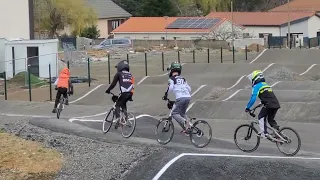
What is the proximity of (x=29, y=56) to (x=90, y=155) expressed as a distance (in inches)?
991

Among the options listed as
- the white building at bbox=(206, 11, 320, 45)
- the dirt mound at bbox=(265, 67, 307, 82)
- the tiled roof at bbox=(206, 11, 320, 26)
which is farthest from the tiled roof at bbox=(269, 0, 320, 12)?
the dirt mound at bbox=(265, 67, 307, 82)

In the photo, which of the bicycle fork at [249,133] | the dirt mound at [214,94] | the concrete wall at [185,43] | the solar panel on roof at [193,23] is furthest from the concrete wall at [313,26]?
the bicycle fork at [249,133]

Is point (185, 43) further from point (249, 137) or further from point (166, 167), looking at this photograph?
point (166, 167)

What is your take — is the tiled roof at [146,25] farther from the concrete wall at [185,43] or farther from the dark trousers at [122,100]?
the dark trousers at [122,100]

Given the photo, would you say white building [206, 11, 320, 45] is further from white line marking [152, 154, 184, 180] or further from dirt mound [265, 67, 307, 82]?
white line marking [152, 154, 184, 180]

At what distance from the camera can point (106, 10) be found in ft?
305

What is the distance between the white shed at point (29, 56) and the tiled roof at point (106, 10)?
53.8 m

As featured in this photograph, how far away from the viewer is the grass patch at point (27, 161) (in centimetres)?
1016

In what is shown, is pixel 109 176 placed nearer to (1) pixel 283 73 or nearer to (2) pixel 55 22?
(1) pixel 283 73

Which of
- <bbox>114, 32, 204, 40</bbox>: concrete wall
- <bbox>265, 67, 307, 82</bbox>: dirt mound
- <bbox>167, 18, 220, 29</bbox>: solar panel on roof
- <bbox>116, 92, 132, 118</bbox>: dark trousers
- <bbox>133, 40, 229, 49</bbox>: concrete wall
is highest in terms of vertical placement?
<bbox>167, 18, 220, 29</bbox>: solar panel on roof

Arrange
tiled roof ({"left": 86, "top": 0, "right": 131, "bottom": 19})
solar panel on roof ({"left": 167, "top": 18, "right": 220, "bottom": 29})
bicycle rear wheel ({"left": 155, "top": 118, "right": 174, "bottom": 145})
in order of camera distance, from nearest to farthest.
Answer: bicycle rear wheel ({"left": 155, "top": 118, "right": 174, "bottom": 145})
solar panel on roof ({"left": 167, "top": 18, "right": 220, "bottom": 29})
tiled roof ({"left": 86, "top": 0, "right": 131, "bottom": 19})

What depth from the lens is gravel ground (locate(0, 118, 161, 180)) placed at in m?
10.3

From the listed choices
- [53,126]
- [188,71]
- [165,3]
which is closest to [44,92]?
[188,71]

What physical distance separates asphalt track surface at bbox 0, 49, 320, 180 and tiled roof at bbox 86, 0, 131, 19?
55.3m
